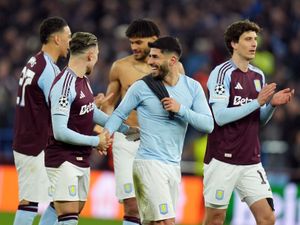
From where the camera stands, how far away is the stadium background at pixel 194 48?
18.1m

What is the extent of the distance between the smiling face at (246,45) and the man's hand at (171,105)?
1.38m

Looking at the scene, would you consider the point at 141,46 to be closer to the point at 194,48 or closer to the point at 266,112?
the point at 266,112

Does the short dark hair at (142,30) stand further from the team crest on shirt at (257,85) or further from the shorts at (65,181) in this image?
the shorts at (65,181)

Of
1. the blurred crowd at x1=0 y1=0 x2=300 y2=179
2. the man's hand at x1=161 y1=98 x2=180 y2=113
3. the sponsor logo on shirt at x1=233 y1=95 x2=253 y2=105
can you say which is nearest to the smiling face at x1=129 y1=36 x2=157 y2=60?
the sponsor logo on shirt at x1=233 y1=95 x2=253 y2=105

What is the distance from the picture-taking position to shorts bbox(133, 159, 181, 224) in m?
10.3

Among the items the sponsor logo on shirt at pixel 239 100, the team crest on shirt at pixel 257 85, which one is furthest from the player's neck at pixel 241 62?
the sponsor logo on shirt at pixel 239 100

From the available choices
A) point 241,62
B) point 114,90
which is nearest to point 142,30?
point 114,90

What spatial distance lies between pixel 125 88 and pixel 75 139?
2068mm

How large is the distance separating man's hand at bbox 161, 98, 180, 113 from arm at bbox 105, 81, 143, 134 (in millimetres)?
305

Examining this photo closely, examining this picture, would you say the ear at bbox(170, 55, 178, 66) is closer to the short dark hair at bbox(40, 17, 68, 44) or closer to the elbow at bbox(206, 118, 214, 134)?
the elbow at bbox(206, 118, 214, 134)

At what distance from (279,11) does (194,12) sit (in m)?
2.15

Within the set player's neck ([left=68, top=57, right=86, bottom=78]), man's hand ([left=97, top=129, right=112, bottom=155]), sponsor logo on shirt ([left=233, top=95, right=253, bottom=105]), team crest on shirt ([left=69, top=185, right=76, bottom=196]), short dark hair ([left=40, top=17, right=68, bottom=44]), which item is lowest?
team crest on shirt ([left=69, top=185, right=76, bottom=196])

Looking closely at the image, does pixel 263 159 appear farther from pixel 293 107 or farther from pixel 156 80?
pixel 156 80

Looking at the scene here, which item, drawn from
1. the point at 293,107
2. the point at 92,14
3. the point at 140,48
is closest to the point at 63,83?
the point at 140,48
